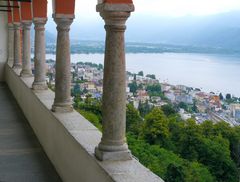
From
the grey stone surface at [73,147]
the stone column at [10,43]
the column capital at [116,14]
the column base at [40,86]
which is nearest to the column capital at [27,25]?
the column base at [40,86]

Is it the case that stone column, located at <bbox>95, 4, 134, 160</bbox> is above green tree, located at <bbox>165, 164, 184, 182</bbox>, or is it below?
above

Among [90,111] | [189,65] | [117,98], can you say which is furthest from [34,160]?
[189,65]

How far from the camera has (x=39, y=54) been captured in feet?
29.9

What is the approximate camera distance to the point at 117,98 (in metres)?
4.11

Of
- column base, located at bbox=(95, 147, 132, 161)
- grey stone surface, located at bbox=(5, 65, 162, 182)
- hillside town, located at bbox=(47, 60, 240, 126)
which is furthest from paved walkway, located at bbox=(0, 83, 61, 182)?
hillside town, located at bbox=(47, 60, 240, 126)

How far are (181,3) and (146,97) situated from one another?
474 inches

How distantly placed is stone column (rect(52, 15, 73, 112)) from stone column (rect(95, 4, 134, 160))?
7.76ft

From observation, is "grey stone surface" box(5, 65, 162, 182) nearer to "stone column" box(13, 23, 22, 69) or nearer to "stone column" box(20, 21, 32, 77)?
"stone column" box(20, 21, 32, 77)

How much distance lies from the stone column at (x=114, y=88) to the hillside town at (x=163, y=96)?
11.9 m

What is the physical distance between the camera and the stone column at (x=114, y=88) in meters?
4.02

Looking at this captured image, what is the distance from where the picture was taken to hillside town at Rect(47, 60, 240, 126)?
61.0 ft

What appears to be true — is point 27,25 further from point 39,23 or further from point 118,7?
point 118,7

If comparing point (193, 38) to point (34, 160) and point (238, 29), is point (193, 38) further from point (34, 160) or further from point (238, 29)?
point (34, 160)

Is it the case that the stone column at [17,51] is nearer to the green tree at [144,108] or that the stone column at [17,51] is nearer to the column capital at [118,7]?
the column capital at [118,7]
